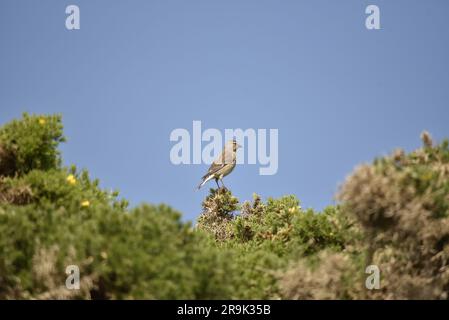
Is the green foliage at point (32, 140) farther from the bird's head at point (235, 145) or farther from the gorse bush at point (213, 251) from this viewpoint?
the bird's head at point (235, 145)

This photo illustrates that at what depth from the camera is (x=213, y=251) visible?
303 inches

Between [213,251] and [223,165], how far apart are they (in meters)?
12.7

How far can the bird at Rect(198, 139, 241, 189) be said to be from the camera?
66.3 feet

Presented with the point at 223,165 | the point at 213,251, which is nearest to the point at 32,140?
the point at 213,251

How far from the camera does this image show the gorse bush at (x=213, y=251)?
7094 millimetres

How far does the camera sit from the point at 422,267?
7.68 metres

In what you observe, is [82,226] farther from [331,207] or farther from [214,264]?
[331,207]

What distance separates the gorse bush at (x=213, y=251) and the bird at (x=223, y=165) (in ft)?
36.8

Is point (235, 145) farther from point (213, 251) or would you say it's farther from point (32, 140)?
point (213, 251)

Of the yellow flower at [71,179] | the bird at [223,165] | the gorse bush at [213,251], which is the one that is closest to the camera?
the gorse bush at [213,251]

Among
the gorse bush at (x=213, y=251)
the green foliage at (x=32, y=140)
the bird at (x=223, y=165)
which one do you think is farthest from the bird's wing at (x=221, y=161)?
the gorse bush at (x=213, y=251)

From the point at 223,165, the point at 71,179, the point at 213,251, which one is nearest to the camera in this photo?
the point at 213,251
